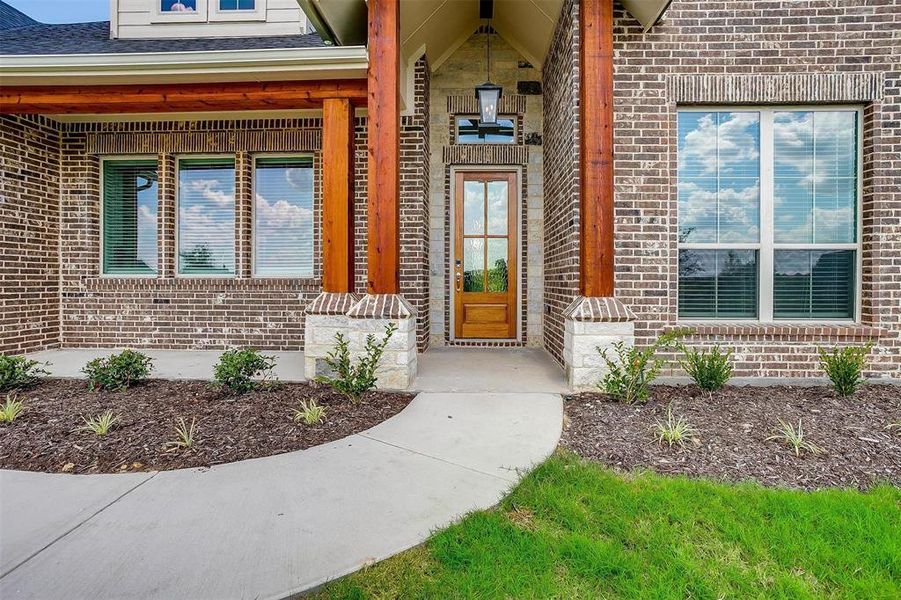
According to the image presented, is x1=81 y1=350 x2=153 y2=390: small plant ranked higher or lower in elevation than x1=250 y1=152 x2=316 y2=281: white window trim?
lower

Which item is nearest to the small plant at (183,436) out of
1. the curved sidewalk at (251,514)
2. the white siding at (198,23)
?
the curved sidewalk at (251,514)

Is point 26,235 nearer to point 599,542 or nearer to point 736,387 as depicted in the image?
point 599,542

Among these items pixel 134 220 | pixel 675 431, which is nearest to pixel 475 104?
pixel 675 431

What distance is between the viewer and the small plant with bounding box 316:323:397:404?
3729mm

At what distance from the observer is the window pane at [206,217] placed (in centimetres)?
630

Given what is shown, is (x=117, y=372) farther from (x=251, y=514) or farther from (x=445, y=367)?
(x=445, y=367)

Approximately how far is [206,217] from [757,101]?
22.4 feet

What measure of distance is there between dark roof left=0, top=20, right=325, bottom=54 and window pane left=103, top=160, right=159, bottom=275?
144 cm

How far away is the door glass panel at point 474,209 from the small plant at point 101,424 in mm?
4549

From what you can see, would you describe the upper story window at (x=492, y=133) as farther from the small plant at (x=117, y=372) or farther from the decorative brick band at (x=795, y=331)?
the small plant at (x=117, y=372)

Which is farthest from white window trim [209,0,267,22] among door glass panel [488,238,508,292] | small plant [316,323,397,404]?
small plant [316,323,397,404]

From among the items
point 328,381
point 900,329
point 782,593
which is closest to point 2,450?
point 328,381

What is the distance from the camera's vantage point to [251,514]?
81.0 inches

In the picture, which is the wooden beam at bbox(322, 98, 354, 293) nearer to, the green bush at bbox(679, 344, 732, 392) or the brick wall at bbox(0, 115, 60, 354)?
the green bush at bbox(679, 344, 732, 392)
